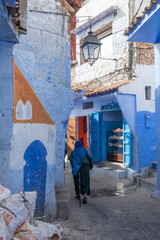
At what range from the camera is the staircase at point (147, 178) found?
661 centimetres

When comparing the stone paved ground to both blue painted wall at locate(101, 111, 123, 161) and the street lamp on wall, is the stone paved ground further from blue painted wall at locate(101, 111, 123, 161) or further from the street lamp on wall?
the street lamp on wall

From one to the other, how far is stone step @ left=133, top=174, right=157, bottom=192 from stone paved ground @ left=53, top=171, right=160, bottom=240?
0.54 ft

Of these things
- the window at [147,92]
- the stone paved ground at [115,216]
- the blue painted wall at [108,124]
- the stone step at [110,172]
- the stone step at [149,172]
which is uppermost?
the window at [147,92]

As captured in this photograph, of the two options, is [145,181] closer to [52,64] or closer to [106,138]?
[106,138]

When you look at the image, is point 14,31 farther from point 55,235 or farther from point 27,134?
point 55,235

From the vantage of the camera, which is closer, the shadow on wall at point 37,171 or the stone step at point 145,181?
the shadow on wall at point 37,171

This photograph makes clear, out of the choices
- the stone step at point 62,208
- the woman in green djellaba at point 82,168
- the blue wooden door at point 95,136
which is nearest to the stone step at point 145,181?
the woman in green djellaba at point 82,168

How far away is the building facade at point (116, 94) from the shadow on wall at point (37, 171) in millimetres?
4376

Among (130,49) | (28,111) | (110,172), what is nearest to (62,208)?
(28,111)

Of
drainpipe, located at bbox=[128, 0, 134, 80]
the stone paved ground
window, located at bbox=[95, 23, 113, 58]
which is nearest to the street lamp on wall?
drainpipe, located at bbox=[128, 0, 134, 80]

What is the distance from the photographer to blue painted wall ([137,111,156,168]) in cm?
808

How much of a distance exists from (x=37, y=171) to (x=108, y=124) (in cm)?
633

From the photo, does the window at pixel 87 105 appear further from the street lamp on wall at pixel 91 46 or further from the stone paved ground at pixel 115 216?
the stone paved ground at pixel 115 216

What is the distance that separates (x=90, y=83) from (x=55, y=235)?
24.6ft
